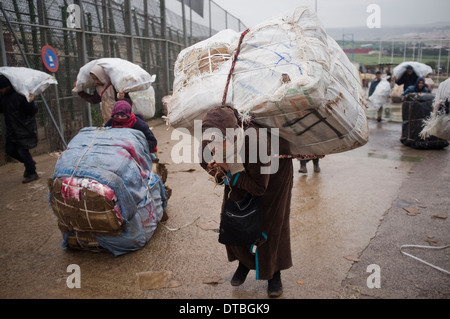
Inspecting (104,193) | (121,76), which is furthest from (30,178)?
(104,193)

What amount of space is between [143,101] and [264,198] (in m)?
2.87

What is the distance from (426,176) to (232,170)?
14.8 feet

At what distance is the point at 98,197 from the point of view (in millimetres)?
2900

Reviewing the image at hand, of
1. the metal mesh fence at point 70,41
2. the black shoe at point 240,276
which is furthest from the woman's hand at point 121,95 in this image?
the black shoe at point 240,276

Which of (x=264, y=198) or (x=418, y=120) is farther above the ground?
(x=264, y=198)

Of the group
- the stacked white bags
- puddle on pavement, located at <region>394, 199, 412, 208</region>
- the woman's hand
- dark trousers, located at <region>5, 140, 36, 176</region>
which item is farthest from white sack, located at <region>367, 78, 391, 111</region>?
dark trousers, located at <region>5, 140, 36, 176</region>

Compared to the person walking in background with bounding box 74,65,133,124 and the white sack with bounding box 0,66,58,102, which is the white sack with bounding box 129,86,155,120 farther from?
the white sack with bounding box 0,66,58,102

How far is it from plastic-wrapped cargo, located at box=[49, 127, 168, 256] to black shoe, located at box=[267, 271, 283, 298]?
4.19 ft

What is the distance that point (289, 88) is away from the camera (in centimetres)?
195

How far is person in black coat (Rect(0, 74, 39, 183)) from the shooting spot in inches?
200

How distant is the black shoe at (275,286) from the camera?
8.84ft

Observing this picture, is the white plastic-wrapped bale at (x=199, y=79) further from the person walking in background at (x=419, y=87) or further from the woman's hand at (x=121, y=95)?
the person walking in background at (x=419, y=87)

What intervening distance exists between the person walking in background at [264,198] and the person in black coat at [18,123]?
3935 millimetres

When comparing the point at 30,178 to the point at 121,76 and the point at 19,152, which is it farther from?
the point at 121,76
